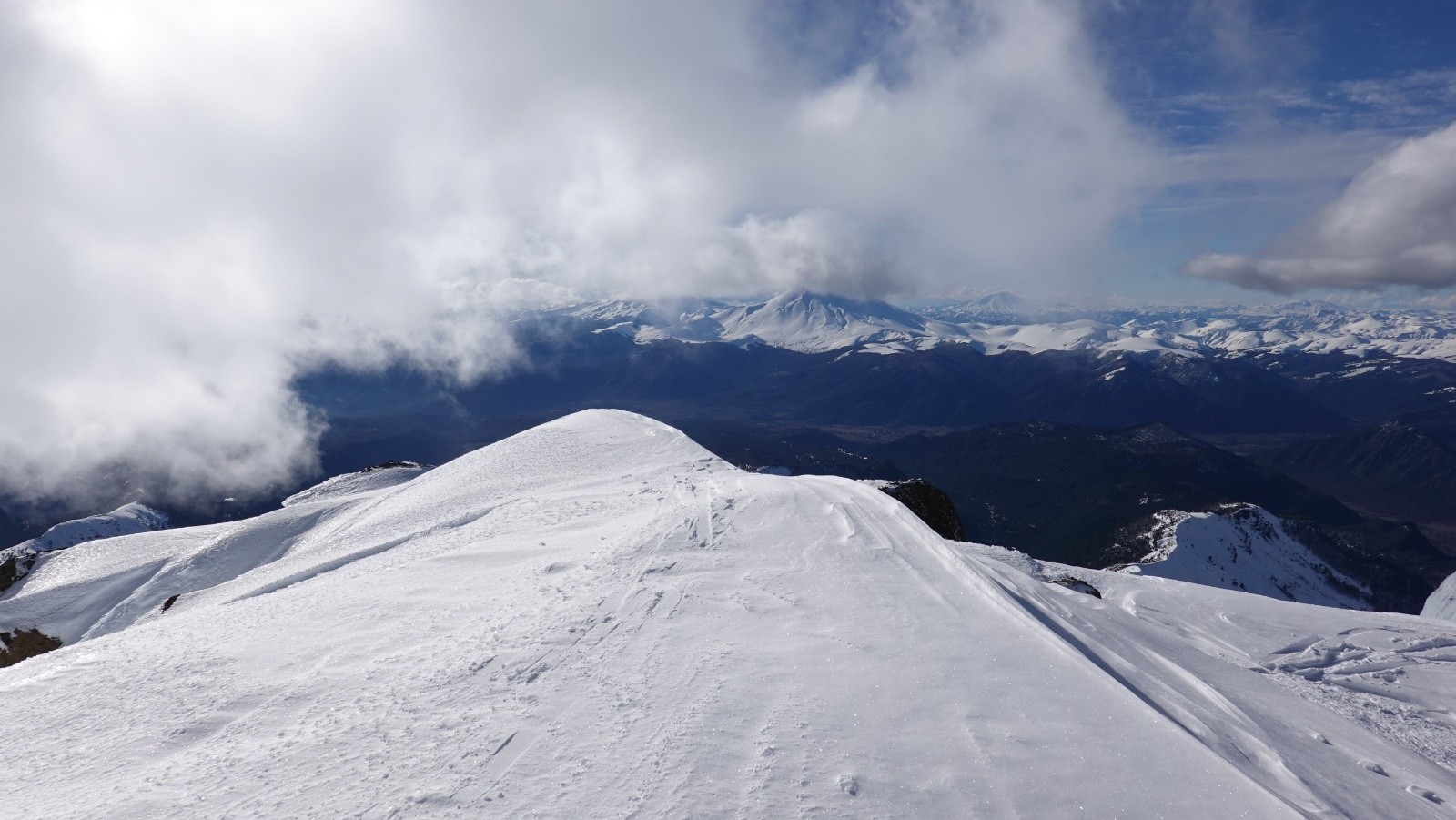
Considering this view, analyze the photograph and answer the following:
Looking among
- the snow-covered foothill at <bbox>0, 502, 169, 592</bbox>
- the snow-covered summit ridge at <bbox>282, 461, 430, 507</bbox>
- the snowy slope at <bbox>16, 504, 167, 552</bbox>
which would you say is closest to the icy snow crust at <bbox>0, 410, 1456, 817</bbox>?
the snow-covered summit ridge at <bbox>282, 461, 430, 507</bbox>

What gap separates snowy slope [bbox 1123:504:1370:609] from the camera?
10869cm

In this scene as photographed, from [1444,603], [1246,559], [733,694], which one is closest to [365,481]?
[733,694]

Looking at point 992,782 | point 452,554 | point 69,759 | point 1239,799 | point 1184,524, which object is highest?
point 452,554

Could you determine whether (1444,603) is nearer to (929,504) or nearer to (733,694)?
(929,504)

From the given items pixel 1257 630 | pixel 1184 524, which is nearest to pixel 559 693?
pixel 1257 630

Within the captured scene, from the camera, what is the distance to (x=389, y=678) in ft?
A: 36.2

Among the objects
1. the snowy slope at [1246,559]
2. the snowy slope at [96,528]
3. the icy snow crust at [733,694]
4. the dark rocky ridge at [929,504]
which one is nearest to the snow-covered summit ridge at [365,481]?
the icy snow crust at [733,694]

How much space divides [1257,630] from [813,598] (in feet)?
44.6

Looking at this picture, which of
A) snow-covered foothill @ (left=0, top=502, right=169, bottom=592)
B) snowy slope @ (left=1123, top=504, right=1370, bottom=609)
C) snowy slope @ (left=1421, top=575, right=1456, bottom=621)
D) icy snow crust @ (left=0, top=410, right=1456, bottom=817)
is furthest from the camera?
snowy slope @ (left=1123, top=504, right=1370, bottom=609)

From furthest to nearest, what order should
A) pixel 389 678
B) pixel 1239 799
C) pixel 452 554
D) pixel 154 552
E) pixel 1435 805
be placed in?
pixel 154 552 → pixel 452 554 → pixel 389 678 → pixel 1435 805 → pixel 1239 799

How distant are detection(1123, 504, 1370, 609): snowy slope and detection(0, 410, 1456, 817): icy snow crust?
108m

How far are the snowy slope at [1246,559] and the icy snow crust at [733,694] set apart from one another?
353 ft

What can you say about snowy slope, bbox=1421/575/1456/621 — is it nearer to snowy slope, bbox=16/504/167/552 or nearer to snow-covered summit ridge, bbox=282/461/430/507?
snow-covered summit ridge, bbox=282/461/430/507

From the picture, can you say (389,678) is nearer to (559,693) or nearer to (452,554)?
(559,693)
